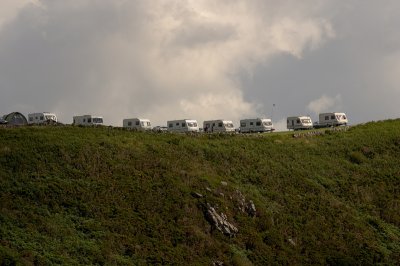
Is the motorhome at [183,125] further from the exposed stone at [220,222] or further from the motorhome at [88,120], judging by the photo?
the exposed stone at [220,222]

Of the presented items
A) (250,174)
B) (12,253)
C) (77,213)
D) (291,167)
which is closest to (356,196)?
(291,167)

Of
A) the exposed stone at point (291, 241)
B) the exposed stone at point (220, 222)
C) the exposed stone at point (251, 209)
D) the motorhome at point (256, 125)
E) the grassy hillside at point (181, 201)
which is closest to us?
the grassy hillside at point (181, 201)

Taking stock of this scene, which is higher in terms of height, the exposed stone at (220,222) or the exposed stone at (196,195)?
the exposed stone at (196,195)

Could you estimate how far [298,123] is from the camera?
123 meters

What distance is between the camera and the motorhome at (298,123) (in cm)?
12350

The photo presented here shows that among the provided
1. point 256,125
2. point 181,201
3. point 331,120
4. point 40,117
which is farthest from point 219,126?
point 181,201

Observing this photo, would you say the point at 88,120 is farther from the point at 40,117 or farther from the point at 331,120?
the point at 331,120

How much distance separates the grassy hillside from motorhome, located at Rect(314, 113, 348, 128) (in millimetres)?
35688

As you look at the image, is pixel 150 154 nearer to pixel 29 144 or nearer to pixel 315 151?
pixel 29 144

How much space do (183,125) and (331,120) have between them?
31.3 meters

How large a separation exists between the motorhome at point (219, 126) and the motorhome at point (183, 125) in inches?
209

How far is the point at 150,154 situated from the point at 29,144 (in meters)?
14.0

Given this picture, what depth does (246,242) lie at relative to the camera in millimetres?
60969

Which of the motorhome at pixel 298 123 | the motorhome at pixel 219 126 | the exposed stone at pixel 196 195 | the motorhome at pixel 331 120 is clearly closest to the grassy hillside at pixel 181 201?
the exposed stone at pixel 196 195
